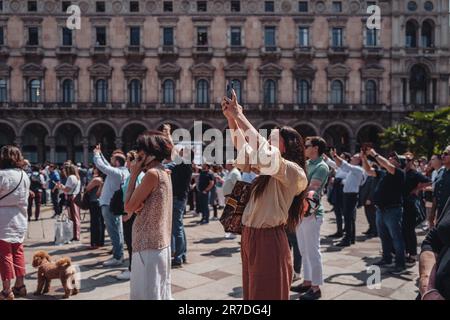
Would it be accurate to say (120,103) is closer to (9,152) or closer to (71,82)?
(71,82)

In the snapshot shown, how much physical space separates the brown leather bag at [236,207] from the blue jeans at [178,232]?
311 cm

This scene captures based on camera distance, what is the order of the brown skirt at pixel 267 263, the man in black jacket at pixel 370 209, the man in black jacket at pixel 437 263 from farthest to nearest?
the man in black jacket at pixel 370 209 < the brown skirt at pixel 267 263 < the man in black jacket at pixel 437 263

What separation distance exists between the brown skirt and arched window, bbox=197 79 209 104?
93.4 feet

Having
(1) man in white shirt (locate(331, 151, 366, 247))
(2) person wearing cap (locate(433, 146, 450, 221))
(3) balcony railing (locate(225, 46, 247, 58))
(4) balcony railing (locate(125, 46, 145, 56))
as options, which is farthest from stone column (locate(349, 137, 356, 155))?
(2) person wearing cap (locate(433, 146, 450, 221))

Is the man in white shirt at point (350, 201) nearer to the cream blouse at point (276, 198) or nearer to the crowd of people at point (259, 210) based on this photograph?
the crowd of people at point (259, 210)

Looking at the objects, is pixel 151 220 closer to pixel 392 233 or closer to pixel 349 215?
pixel 392 233

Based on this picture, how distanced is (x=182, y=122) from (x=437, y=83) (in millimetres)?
19973

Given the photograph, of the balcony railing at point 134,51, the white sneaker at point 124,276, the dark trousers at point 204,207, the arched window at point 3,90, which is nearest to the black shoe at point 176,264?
the white sneaker at point 124,276

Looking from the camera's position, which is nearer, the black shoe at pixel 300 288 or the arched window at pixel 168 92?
the black shoe at pixel 300 288

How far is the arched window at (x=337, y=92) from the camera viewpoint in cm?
3109

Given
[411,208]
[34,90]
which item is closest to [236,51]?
[34,90]

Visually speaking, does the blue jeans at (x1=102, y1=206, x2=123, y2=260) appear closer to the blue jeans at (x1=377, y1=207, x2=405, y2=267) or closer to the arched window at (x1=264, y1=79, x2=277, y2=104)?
the blue jeans at (x1=377, y1=207, x2=405, y2=267)

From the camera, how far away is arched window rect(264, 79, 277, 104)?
30.9 meters

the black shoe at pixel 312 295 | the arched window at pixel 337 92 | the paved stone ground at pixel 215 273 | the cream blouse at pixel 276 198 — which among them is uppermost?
the arched window at pixel 337 92
